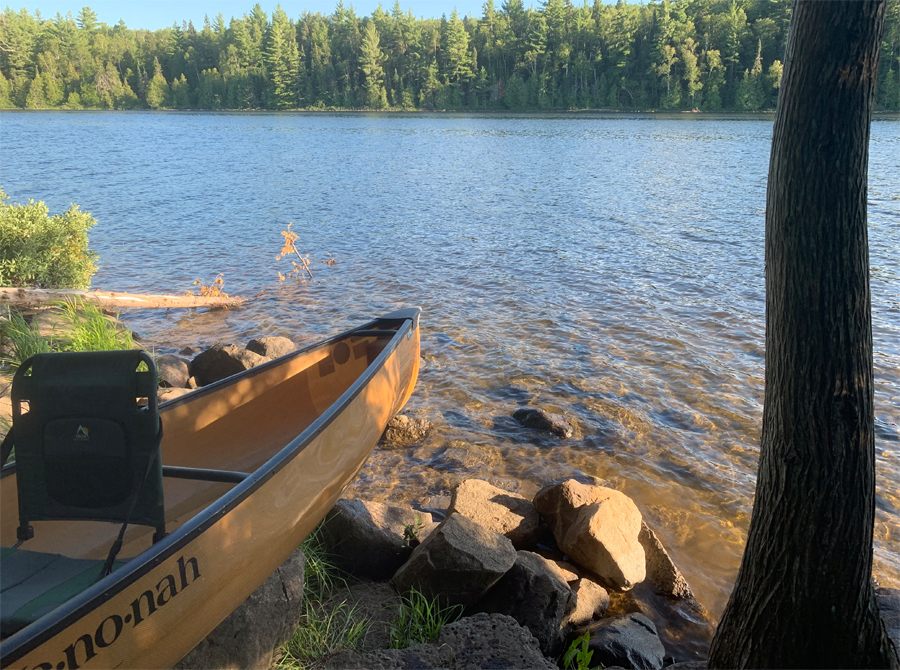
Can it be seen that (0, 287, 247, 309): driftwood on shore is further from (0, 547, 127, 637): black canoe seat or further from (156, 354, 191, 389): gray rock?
(0, 547, 127, 637): black canoe seat

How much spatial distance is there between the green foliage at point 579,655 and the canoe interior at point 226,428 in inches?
103

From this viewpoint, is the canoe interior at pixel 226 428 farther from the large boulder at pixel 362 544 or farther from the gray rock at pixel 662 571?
the gray rock at pixel 662 571

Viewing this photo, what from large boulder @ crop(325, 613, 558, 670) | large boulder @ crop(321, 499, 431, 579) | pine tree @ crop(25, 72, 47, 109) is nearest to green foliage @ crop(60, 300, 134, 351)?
large boulder @ crop(321, 499, 431, 579)

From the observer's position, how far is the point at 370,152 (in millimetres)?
40781

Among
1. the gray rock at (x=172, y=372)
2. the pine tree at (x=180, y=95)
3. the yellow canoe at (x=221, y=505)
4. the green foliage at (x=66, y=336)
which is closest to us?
the yellow canoe at (x=221, y=505)

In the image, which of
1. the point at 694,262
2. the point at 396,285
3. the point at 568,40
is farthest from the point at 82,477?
the point at 568,40

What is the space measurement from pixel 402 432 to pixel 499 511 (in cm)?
216

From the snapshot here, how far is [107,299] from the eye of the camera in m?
10.1

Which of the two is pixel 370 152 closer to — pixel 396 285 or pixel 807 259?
pixel 396 285

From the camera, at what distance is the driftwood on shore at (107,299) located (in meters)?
9.10

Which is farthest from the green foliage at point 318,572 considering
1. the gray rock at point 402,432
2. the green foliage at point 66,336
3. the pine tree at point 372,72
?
the pine tree at point 372,72

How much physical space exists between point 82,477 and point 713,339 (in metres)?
8.91

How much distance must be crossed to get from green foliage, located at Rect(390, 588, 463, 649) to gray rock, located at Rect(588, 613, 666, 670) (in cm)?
85

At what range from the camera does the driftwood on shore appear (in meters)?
9.10
